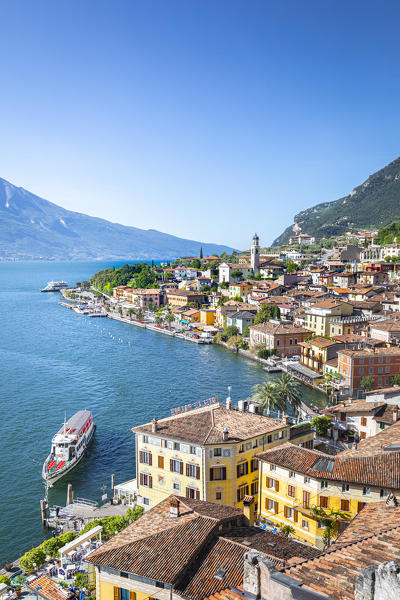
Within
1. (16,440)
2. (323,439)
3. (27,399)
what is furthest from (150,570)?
(27,399)

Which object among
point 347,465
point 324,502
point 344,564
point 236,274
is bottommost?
point 324,502

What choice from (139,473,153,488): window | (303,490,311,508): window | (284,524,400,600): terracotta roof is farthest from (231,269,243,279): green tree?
(284,524,400,600): terracotta roof

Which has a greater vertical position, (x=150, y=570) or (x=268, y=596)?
(x=268, y=596)

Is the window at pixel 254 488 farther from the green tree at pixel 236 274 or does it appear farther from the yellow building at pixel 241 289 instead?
the green tree at pixel 236 274

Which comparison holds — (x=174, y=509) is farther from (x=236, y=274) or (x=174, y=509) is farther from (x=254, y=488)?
(x=236, y=274)

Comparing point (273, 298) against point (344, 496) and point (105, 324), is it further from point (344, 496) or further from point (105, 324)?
point (344, 496)

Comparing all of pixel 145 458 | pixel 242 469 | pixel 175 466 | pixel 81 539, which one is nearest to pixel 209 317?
pixel 145 458

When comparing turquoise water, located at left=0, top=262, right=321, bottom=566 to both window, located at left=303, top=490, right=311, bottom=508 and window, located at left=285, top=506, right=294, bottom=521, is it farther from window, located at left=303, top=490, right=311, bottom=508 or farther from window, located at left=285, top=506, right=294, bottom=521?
window, located at left=303, top=490, right=311, bottom=508
